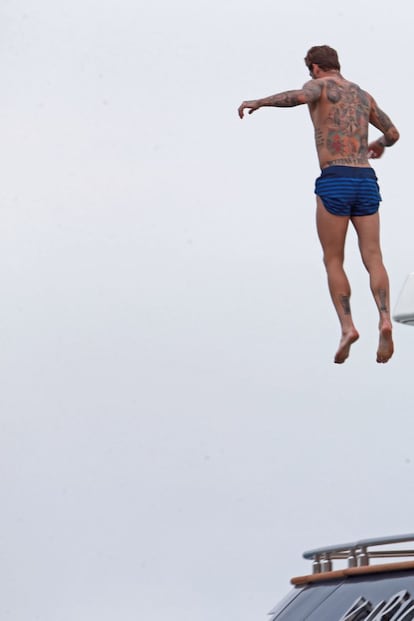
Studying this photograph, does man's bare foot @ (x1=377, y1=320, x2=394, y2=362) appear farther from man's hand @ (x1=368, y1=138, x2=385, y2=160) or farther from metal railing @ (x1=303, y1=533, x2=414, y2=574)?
metal railing @ (x1=303, y1=533, x2=414, y2=574)

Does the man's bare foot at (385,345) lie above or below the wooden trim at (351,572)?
above

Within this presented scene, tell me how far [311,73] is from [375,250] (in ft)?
5.05

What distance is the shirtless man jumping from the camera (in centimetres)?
1312

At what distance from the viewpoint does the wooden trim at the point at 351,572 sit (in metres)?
9.72

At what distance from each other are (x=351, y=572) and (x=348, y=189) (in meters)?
3.93

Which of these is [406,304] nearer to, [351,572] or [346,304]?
[346,304]

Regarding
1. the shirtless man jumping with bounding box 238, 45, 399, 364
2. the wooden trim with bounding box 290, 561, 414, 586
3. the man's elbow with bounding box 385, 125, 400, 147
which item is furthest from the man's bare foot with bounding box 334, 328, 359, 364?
the wooden trim with bounding box 290, 561, 414, 586

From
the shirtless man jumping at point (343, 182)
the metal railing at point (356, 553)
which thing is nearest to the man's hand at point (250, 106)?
the shirtless man jumping at point (343, 182)

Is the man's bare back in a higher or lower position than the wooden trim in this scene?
higher

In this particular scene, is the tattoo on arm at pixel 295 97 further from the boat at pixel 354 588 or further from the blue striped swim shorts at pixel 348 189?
the boat at pixel 354 588

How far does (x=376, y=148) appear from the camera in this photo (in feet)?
45.2

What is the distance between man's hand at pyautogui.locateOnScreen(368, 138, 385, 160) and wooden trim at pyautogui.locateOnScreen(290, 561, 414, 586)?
427 centimetres

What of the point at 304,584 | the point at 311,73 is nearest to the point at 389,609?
the point at 304,584

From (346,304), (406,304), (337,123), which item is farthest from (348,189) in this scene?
(406,304)
